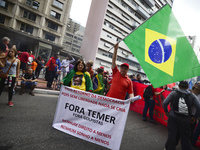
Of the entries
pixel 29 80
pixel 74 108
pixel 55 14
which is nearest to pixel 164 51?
pixel 74 108

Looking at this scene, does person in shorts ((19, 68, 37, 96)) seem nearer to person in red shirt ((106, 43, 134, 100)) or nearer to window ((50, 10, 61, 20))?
person in red shirt ((106, 43, 134, 100))

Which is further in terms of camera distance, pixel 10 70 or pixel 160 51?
pixel 10 70

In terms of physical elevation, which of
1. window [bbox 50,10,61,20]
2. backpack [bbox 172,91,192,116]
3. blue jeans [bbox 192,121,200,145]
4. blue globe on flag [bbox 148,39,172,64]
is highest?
Answer: window [bbox 50,10,61,20]

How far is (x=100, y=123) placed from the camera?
2498mm

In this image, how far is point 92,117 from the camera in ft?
8.40

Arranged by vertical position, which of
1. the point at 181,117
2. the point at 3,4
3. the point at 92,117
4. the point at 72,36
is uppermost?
the point at 72,36

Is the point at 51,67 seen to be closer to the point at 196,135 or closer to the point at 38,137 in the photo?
the point at 38,137

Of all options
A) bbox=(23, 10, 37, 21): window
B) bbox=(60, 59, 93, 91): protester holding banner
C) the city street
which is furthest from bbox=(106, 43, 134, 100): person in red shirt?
bbox=(23, 10, 37, 21): window

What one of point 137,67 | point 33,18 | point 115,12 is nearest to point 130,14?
point 115,12

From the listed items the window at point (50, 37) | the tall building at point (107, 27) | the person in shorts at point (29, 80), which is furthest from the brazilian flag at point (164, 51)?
the tall building at point (107, 27)

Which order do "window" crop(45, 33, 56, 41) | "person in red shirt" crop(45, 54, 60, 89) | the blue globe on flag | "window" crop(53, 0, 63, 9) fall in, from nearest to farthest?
the blue globe on flag, "person in red shirt" crop(45, 54, 60, 89), "window" crop(45, 33, 56, 41), "window" crop(53, 0, 63, 9)

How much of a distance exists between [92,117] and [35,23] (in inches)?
1127

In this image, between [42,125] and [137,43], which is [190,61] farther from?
[42,125]

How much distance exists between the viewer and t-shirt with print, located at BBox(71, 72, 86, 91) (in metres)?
3.35
